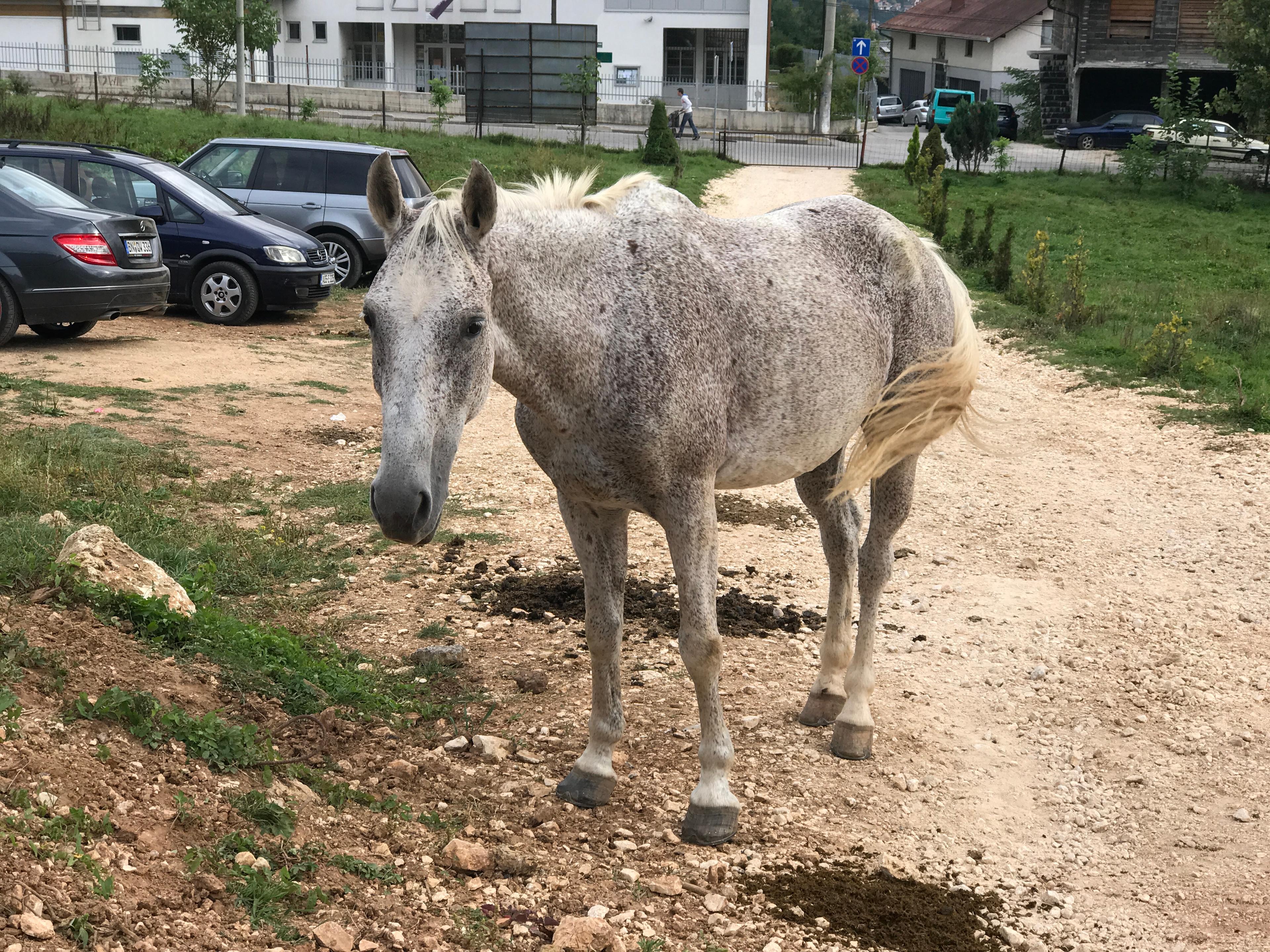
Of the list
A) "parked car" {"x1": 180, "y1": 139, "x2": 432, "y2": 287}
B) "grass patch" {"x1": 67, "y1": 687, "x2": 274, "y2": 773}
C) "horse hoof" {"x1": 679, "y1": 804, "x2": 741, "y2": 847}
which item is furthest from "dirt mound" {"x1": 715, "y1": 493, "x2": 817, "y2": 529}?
"parked car" {"x1": 180, "y1": 139, "x2": 432, "y2": 287}

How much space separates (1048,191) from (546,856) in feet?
104

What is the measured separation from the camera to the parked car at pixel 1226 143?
34.3m

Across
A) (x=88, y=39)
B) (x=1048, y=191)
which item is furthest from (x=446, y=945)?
(x=88, y=39)

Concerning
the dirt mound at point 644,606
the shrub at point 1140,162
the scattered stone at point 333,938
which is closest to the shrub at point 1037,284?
the dirt mound at point 644,606

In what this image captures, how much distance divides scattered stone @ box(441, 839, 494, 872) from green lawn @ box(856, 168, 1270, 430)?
9.48 m

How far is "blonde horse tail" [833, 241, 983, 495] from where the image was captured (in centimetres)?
520

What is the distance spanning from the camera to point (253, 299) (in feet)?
48.6

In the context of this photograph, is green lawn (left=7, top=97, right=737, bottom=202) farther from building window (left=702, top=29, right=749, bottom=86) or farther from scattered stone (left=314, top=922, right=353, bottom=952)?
scattered stone (left=314, top=922, right=353, bottom=952)

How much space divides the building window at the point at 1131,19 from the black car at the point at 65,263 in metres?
48.3

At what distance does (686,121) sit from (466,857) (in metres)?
43.6

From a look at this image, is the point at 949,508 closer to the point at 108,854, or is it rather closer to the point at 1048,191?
the point at 108,854

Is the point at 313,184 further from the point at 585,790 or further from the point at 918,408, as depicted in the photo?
the point at 585,790

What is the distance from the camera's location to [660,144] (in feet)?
112

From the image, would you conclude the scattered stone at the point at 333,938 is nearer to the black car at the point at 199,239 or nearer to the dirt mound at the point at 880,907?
the dirt mound at the point at 880,907
